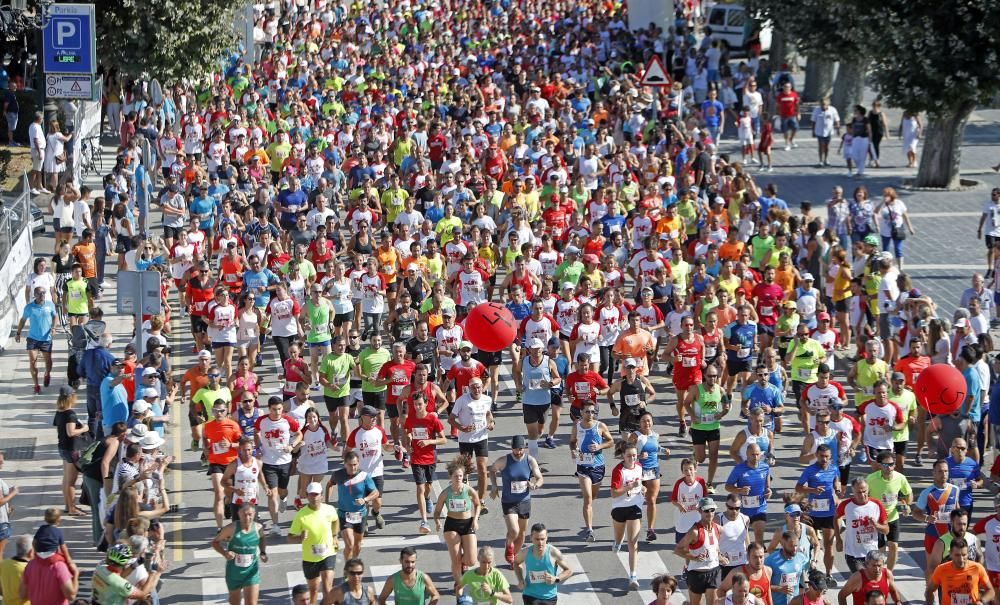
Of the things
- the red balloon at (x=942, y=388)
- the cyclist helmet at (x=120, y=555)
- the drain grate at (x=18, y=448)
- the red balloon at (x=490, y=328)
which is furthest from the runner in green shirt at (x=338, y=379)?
the red balloon at (x=942, y=388)

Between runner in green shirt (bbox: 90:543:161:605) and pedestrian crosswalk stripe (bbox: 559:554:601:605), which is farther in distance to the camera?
pedestrian crosswalk stripe (bbox: 559:554:601:605)

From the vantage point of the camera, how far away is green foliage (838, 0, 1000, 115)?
1212 inches

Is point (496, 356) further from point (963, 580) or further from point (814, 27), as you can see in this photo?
point (814, 27)

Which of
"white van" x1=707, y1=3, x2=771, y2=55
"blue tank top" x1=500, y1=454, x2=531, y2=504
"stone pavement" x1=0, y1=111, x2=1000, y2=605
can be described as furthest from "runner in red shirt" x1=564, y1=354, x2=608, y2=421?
"white van" x1=707, y1=3, x2=771, y2=55

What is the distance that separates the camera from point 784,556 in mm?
14508

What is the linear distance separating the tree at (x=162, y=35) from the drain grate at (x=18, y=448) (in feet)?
55.2

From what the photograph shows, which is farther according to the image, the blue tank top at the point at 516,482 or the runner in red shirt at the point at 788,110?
the runner in red shirt at the point at 788,110

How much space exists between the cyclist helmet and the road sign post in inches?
183

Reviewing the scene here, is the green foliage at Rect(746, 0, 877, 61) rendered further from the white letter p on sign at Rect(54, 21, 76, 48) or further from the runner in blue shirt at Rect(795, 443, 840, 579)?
the runner in blue shirt at Rect(795, 443, 840, 579)

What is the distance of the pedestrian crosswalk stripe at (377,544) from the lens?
1667 cm

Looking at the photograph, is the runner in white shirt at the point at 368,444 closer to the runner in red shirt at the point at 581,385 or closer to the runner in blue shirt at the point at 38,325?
the runner in red shirt at the point at 581,385

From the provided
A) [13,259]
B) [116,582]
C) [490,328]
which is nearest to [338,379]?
[490,328]

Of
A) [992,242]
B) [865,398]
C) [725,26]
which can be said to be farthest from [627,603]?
[725,26]

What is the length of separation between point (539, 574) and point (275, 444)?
3769mm
